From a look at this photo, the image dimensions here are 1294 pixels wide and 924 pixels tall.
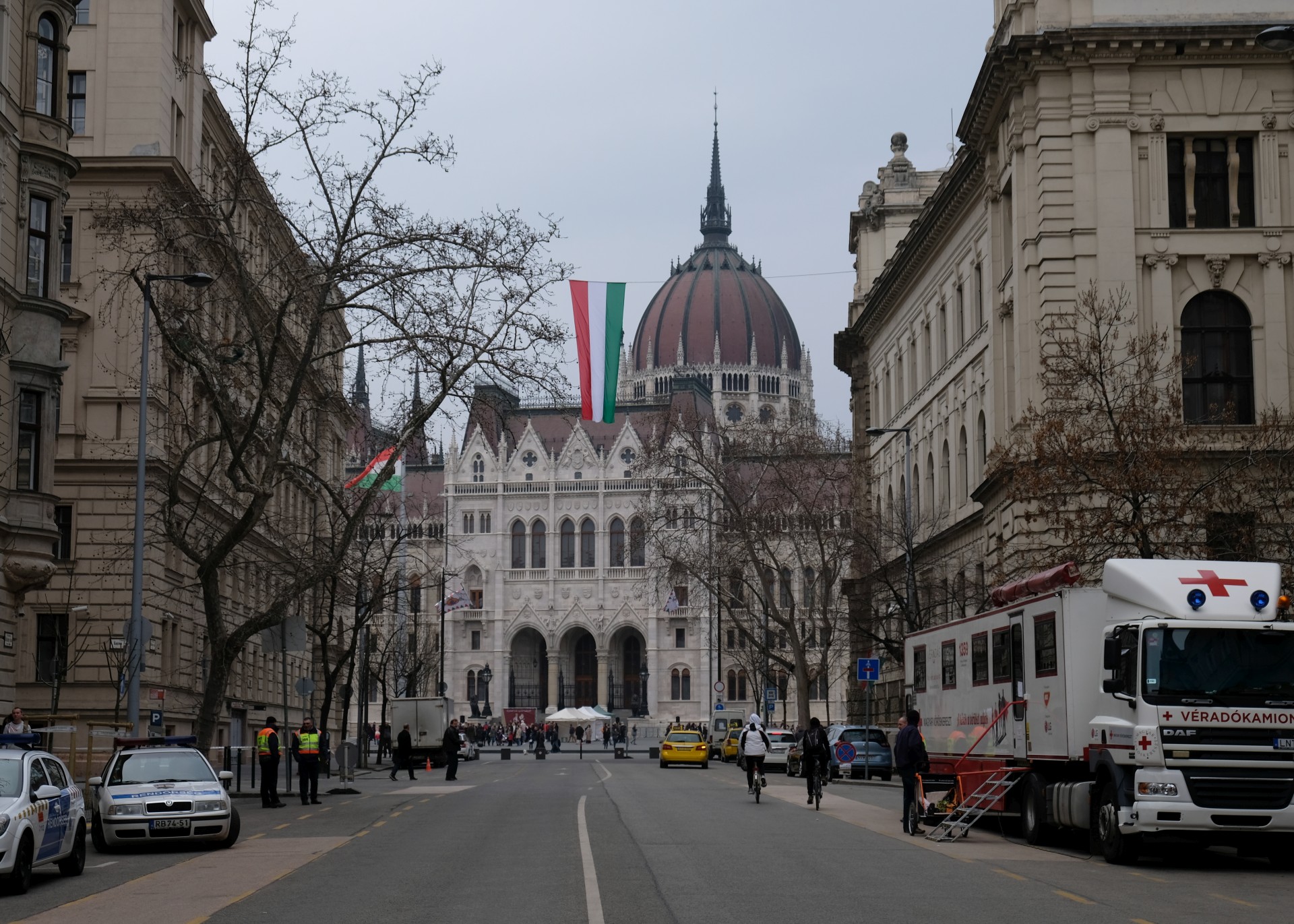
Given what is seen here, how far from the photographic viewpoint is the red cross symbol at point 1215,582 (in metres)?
18.6

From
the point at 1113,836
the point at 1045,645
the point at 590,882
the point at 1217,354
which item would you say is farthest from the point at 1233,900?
the point at 1217,354

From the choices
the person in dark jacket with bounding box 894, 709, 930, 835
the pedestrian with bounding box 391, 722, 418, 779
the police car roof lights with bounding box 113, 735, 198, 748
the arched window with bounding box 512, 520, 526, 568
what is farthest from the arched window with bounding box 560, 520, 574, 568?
the person in dark jacket with bounding box 894, 709, 930, 835

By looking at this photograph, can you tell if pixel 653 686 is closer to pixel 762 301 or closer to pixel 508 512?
pixel 508 512

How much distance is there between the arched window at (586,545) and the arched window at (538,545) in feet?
9.08

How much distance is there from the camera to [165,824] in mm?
20812

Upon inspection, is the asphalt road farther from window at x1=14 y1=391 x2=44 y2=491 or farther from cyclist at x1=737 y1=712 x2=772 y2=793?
window at x1=14 y1=391 x2=44 y2=491

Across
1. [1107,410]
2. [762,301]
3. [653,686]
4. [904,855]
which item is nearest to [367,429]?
[1107,410]

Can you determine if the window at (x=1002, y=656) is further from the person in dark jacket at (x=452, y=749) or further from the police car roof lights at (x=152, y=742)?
the person in dark jacket at (x=452, y=749)

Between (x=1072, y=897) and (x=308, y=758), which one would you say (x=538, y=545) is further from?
(x=1072, y=897)

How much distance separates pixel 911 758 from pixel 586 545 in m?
115

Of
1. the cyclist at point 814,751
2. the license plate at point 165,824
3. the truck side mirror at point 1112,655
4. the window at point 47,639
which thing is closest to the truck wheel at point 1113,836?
the truck side mirror at point 1112,655

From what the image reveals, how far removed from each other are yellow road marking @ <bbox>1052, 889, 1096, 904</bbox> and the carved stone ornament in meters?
25.8

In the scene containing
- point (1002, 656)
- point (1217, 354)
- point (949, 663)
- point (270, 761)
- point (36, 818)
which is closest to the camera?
point (36, 818)

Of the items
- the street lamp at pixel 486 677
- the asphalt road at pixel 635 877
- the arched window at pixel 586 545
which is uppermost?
the arched window at pixel 586 545
